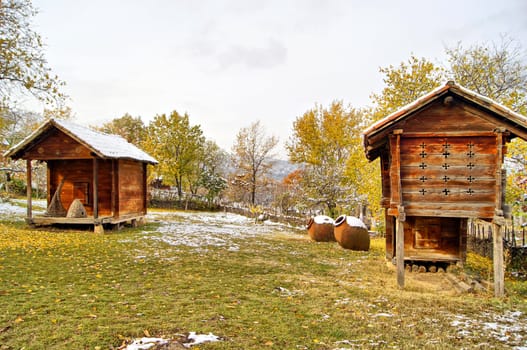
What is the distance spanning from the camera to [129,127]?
156 ft

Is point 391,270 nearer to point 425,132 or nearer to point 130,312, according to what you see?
point 425,132

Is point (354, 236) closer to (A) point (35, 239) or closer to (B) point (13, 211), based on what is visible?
(A) point (35, 239)

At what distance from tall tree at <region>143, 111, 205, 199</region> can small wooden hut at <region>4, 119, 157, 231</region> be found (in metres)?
17.2

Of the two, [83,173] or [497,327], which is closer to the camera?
[497,327]

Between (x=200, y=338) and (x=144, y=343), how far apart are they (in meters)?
0.72

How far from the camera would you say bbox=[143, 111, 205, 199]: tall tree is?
3622cm

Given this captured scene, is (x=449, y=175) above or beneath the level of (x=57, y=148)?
beneath

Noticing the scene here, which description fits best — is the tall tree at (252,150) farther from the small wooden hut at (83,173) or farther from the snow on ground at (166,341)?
the snow on ground at (166,341)

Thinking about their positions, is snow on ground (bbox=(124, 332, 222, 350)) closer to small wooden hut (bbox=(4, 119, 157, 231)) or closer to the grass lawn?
the grass lawn

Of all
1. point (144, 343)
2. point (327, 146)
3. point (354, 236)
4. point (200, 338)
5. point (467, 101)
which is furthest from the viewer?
point (327, 146)

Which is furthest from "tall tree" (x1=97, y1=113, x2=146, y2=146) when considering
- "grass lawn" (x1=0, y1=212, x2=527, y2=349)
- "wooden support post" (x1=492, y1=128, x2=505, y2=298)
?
"wooden support post" (x1=492, y1=128, x2=505, y2=298)

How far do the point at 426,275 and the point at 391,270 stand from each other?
0.93 meters

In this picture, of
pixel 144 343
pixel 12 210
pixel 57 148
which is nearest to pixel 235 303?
pixel 144 343

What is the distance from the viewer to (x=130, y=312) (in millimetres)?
5648
